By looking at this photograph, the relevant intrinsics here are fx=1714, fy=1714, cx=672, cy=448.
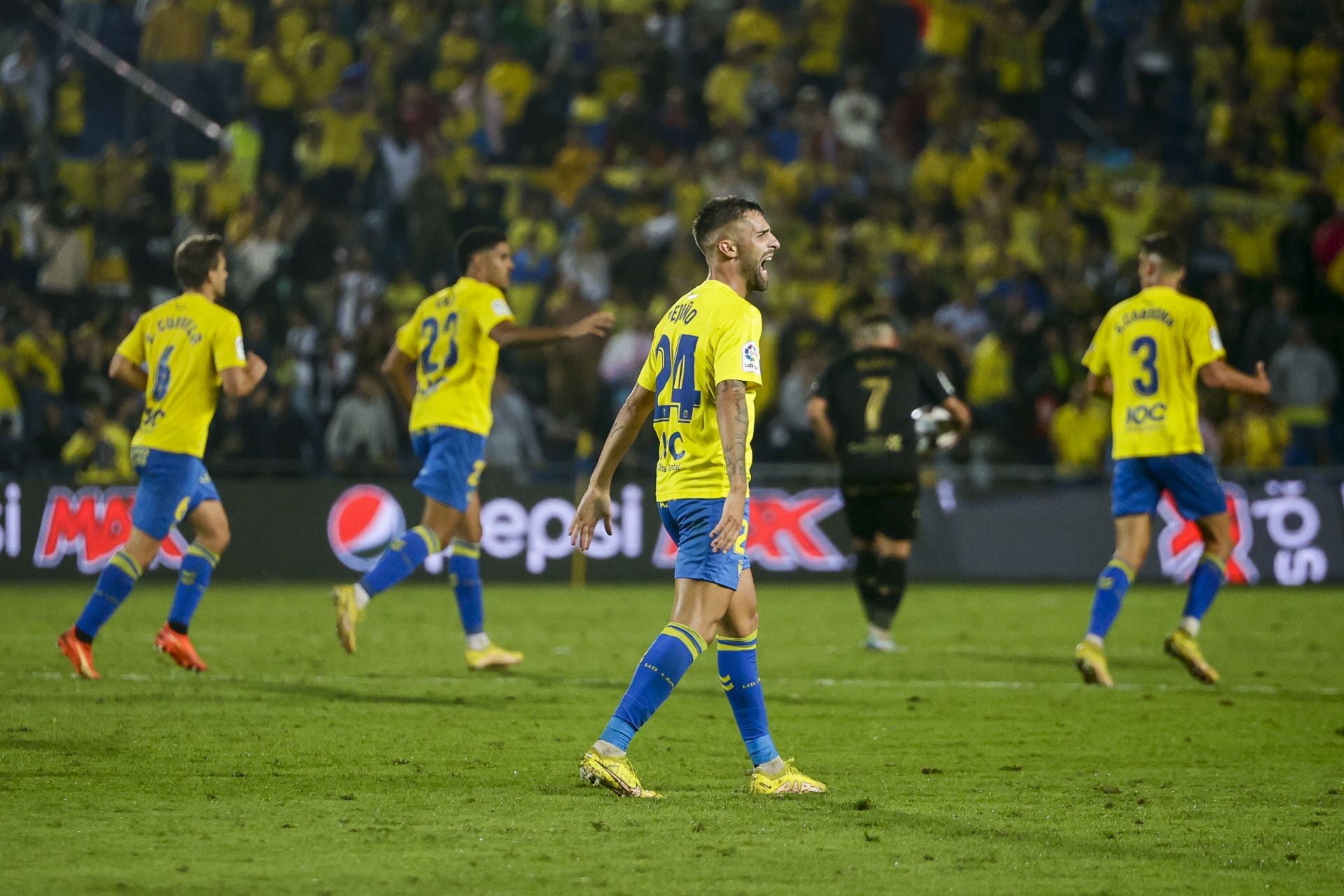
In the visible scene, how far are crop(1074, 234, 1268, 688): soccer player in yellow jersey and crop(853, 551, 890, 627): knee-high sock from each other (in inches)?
87.9

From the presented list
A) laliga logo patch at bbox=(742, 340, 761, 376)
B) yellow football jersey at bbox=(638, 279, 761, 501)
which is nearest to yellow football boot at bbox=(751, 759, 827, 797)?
yellow football jersey at bbox=(638, 279, 761, 501)

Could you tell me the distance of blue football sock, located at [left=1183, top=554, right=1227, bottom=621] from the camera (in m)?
10.2

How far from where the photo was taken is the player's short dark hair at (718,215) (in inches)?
249

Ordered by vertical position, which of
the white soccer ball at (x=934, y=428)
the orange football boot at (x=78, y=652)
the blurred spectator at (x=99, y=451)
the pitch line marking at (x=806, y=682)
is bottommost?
the pitch line marking at (x=806, y=682)

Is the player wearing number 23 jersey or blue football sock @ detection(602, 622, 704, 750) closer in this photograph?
blue football sock @ detection(602, 622, 704, 750)

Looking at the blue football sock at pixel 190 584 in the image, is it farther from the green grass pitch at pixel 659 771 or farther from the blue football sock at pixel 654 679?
the blue football sock at pixel 654 679

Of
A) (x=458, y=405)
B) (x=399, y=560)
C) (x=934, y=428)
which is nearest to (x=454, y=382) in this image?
(x=458, y=405)

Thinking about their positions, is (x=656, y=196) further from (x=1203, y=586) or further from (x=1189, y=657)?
(x=1189, y=657)

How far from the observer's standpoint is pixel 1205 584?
10219 mm

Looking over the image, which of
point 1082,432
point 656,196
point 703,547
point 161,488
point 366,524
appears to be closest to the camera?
point 703,547

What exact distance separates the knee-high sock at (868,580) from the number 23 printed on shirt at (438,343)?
3.56m

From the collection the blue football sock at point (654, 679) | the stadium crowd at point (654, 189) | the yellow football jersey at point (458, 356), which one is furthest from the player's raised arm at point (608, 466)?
the stadium crowd at point (654, 189)

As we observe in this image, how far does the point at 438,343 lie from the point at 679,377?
13.4 ft

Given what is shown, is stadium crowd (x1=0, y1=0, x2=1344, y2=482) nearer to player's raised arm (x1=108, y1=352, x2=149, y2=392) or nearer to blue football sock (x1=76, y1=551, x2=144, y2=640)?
player's raised arm (x1=108, y1=352, x2=149, y2=392)
